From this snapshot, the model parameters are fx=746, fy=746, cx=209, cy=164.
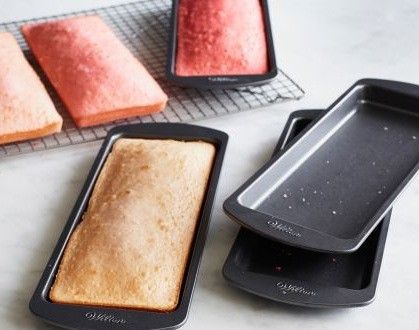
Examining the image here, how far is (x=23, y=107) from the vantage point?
1.18 m

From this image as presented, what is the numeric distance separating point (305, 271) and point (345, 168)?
0.21 metres

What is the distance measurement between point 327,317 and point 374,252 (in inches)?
4.0

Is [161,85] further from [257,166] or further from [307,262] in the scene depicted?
[307,262]

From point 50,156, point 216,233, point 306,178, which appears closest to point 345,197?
point 306,178

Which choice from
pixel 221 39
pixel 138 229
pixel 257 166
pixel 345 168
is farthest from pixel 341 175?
pixel 221 39

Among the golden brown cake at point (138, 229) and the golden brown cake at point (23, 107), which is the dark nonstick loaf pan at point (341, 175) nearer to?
the golden brown cake at point (138, 229)

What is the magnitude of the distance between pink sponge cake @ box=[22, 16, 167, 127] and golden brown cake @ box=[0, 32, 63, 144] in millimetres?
37

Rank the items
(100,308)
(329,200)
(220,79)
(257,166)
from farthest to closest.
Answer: (220,79) → (257,166) → (329,200) → (100,308)

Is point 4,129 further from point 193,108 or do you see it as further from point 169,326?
point 169,326

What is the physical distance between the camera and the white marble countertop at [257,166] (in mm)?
883

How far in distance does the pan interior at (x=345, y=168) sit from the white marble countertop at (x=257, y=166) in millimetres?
62

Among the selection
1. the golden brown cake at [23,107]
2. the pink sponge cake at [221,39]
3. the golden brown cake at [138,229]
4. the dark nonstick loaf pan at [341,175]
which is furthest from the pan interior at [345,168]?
the golden brown cake at [23,107]

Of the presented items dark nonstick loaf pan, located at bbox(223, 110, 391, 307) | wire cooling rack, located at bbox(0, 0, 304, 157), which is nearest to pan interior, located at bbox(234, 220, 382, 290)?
dark nonstick loaf pan, located at bbox(223, 110, 391, 307)

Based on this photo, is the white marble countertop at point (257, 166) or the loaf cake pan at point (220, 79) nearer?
the white marble countertop at point (257, 166)
